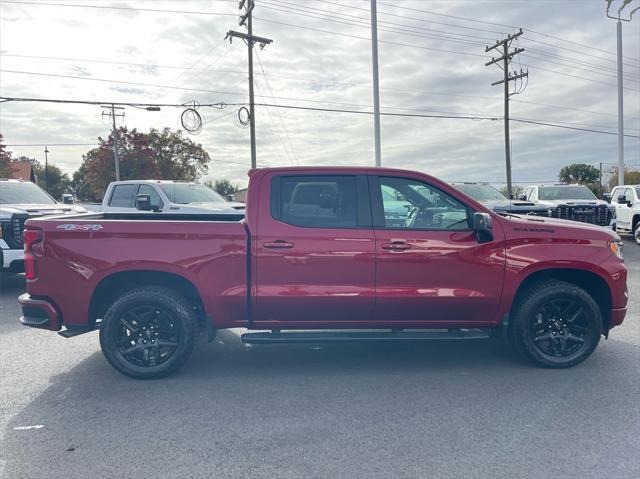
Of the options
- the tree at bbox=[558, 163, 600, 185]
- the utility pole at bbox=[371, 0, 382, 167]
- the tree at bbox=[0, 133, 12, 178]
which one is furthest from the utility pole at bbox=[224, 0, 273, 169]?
the tree at bbox=[558, 163, 600, 185]

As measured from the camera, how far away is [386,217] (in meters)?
4.80

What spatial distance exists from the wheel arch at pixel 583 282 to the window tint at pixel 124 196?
10.1 m

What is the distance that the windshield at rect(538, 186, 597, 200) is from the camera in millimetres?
14820

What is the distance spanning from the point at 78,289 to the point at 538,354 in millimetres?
4352

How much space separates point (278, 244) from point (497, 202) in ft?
33.4

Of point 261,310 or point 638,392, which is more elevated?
point 261,310

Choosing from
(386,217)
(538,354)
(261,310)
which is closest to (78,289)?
(261,310)

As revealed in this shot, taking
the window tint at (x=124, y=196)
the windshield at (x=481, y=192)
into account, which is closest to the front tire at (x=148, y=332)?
the window tint at (x=124, y=196)

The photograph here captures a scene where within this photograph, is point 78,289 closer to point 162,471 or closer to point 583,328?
point 162,471

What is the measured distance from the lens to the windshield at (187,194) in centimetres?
1259

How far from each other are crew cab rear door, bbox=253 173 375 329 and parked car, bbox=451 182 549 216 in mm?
7627

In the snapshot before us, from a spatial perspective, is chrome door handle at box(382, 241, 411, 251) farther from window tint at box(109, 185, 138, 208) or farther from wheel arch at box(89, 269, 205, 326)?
window tint at box(109, 185, 138, 208)

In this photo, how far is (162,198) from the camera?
12.4 m

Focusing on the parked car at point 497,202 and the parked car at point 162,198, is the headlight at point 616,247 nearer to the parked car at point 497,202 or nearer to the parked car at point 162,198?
the parked car at point 497,202
